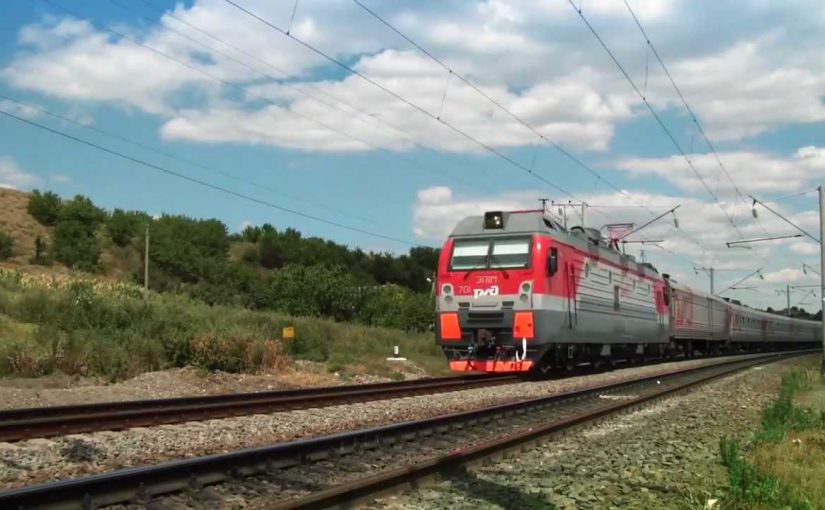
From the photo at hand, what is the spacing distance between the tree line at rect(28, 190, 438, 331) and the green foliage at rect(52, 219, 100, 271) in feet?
0.31

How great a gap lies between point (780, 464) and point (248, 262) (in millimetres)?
101441

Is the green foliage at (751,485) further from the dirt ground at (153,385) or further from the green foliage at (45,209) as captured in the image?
the green foliage at (45,209)

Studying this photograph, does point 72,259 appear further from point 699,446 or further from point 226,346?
point 699,446

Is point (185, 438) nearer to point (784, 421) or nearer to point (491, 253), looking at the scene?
point (784, 421)

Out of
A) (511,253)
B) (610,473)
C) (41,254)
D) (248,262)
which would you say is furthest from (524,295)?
(248,262)

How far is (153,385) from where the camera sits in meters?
18.1

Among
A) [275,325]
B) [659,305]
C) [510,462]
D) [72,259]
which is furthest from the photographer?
[72,259]

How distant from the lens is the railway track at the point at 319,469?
20.8 feet

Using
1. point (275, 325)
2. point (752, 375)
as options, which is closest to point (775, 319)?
point (752, 375)

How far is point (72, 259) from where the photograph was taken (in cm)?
7919

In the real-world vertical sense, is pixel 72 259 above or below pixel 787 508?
above

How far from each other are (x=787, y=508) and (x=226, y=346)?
669 inches

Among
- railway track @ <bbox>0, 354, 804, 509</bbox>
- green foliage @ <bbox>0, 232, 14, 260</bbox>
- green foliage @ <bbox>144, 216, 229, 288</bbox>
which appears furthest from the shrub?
railway track @ <bbox>0, 354, 804, 509</bbox>

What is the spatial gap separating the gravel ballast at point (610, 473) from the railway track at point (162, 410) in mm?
4791
